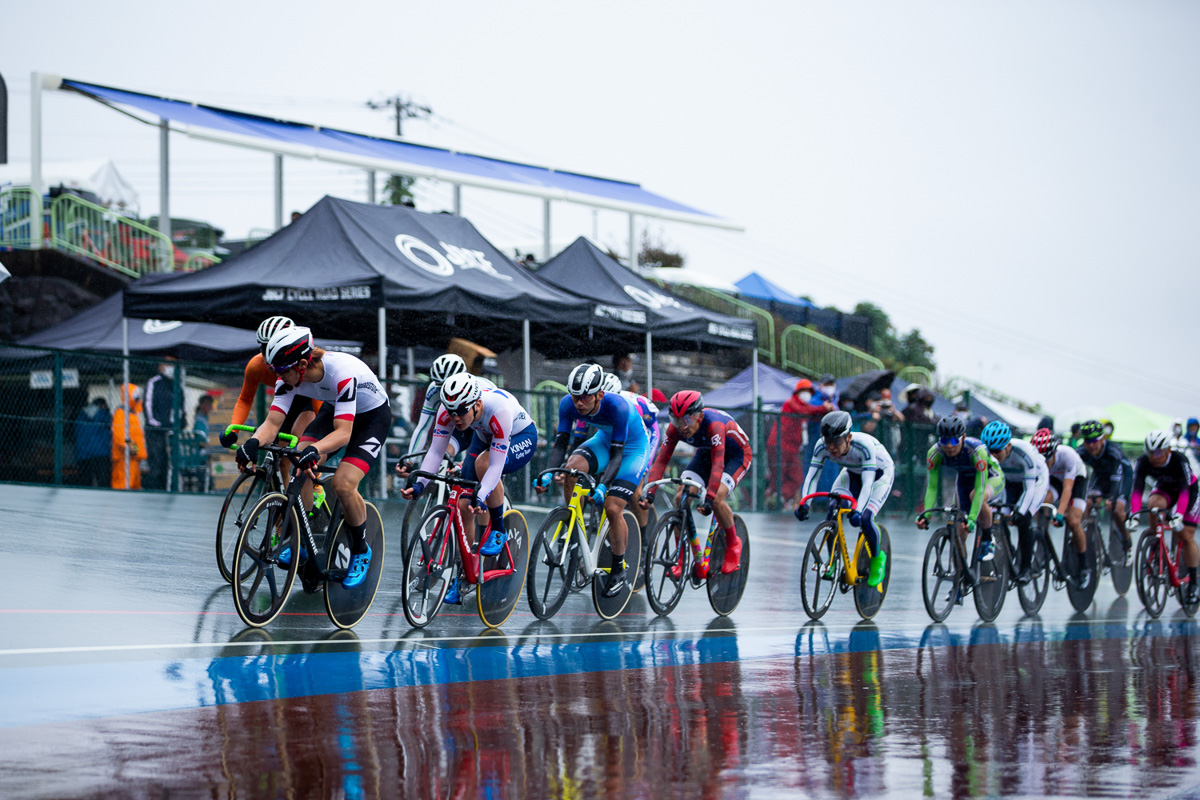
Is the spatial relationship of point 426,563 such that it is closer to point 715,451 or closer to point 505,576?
point 505,576

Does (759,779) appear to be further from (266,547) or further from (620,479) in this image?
(620,479)

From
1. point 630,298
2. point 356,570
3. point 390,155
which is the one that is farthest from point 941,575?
point 390,155

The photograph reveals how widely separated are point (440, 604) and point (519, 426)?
141 centimetres

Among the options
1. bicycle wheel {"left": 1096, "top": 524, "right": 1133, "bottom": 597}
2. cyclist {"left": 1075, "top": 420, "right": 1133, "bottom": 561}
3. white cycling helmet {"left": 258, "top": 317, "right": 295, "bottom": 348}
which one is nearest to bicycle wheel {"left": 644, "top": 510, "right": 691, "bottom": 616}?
white cycling helmet {"left": 258, "top": 317, "right": 295, "bottom": 348}

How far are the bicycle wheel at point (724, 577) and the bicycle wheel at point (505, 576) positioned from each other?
2.05m

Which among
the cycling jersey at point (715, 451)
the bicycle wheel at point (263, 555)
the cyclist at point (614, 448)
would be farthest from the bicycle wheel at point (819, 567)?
the bicycle wheel at point (263, 555)

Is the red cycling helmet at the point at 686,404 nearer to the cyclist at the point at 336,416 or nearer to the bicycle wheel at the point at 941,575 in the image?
the cyclist at the point at 336,416

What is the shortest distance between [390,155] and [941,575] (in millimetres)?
14264

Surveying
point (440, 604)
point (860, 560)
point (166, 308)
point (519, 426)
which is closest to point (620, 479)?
point (519, 426)

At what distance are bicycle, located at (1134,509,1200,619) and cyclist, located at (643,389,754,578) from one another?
5.91 metres

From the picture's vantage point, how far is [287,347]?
25.6ft

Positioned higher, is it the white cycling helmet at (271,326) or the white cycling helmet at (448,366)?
the white cycling helmet at (271,326)

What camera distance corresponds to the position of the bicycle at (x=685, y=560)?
1059 centimetres

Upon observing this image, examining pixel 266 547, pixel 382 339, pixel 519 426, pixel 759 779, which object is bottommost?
pixel 759 779
